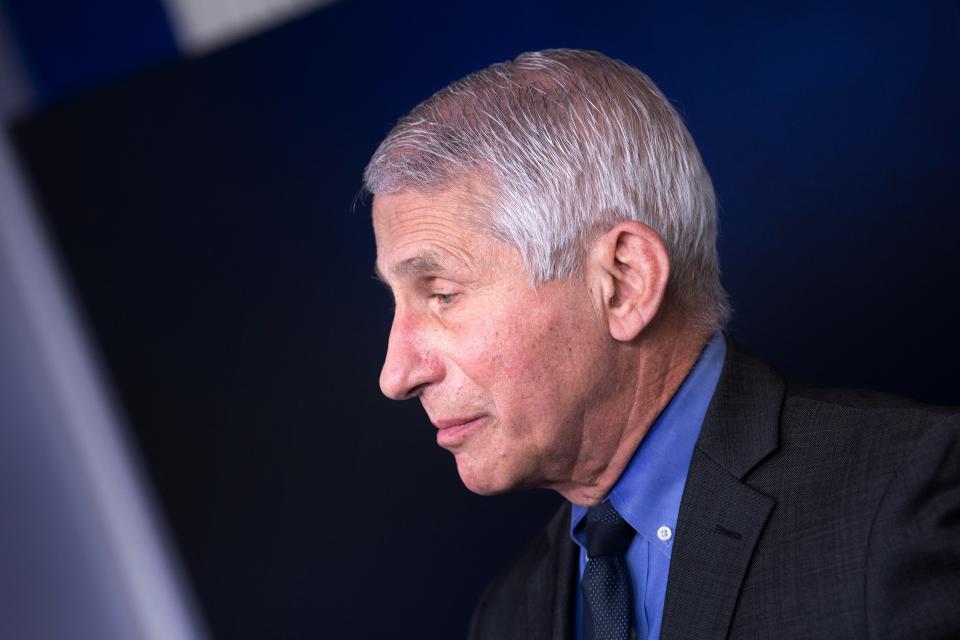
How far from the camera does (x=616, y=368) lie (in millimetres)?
1507

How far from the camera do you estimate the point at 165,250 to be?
247 centimetres

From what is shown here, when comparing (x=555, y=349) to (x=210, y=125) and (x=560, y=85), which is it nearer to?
(x=560, y=85)

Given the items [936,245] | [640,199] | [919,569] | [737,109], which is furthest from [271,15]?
[919,569]

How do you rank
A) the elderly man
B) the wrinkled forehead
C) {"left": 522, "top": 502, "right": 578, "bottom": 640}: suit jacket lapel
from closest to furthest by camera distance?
the elderly man, the wrinkled forehead, {"left": 522, "top": 502, "right": 578, "bottom": 640}: suit jacket lapel

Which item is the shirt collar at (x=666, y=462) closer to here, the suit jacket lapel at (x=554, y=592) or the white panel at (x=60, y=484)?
the suit jacket lapel at (x=554, y=592)

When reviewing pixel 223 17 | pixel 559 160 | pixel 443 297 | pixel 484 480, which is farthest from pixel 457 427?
pixel 223 17

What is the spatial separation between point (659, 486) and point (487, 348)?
1.06 ft

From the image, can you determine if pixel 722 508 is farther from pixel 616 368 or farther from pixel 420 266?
pixel 420 266

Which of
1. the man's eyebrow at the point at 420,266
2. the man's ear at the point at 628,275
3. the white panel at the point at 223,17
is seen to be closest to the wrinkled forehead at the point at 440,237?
the man's eyebrow at the point at 420,266

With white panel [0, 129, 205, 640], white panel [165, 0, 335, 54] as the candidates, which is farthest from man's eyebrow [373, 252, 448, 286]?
white panel [0, 129, 205, 640]

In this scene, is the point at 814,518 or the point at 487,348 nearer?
the point at 814,518

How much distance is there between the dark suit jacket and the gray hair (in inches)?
9.0

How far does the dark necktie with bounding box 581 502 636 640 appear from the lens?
1.50 m

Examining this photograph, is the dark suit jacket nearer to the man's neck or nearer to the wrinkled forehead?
the man's neck
